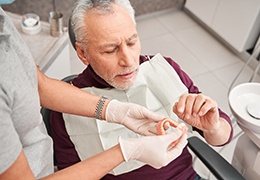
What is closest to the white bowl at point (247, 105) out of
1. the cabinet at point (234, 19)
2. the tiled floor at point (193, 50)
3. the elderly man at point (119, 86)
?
the elderly man at point (119, 86)

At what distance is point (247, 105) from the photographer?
1.16 meters

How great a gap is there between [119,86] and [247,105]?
1.50 ft

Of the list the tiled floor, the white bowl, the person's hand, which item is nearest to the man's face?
the person's hand

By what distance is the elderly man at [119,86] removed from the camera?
114 centimetres

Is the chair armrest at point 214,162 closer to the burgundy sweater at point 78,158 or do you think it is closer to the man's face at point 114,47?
the burgundy sweater at point 78,158

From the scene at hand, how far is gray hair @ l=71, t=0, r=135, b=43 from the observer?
113 cm

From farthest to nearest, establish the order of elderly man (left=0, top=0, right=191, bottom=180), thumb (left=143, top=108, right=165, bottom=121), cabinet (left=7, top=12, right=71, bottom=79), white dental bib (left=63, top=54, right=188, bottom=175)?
cabinet (left=7, top=12, right=71, bottom=79)
white dental bib (left=63, top=54, right=188, bottom=175)
thumb (left=143, top=108, right=165, bottom=121)
elderly man (left=0, top=0, right=191, bottom=180)

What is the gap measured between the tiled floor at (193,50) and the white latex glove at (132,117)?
1.30 m

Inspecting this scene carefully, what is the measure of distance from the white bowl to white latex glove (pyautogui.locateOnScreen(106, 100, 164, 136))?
0.29 metres

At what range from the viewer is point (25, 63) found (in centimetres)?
88

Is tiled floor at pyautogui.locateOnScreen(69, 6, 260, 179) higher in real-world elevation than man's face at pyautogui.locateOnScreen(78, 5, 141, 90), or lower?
lower

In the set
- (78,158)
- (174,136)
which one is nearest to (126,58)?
(174,136)

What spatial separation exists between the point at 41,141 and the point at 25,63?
0.27m

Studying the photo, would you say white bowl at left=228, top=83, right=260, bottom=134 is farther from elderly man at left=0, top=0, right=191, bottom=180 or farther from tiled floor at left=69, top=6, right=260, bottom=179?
tiled floor at left=69, top=6, right=260, bottom=179
